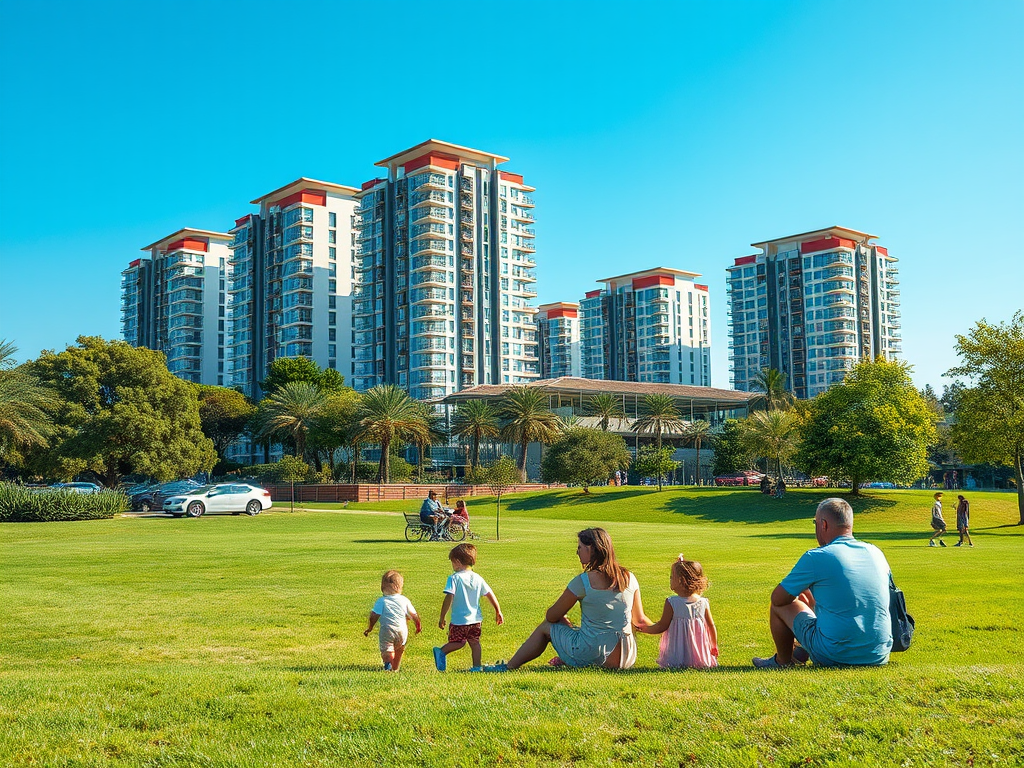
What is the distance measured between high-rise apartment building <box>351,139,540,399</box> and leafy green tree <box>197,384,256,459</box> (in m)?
24.9

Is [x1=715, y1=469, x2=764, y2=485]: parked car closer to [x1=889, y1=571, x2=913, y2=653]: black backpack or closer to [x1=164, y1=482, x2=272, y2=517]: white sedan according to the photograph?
[x1=164, y1=482, x2=272, y2=517]: white sedan

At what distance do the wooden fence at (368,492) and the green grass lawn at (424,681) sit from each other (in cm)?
4212

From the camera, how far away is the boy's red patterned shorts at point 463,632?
29.0ft

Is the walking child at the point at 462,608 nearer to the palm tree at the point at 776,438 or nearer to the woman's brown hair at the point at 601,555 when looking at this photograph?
the woman's brown hair at the point at 601,555

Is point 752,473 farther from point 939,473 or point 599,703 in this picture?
point 599,703

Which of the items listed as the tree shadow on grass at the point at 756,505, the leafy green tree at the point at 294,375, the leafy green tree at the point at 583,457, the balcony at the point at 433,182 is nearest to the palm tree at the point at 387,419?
the leafy green tree at the point at 583,457

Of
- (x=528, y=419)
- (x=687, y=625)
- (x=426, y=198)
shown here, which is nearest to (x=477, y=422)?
(x=528, y=419)

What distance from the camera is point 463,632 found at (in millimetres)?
8844

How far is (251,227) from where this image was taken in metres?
143

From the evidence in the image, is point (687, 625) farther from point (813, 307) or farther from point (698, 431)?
point (813, 307)

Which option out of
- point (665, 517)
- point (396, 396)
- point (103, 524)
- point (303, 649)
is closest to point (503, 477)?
point (396, 396)

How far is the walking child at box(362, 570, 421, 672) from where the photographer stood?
870cm

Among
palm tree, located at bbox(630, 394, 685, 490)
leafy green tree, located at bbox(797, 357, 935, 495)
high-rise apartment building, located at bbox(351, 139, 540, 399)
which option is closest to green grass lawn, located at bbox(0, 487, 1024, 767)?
leafy green tree, located at bbox(797, 357, 935, 495)

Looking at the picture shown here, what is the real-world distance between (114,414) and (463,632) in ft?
180
